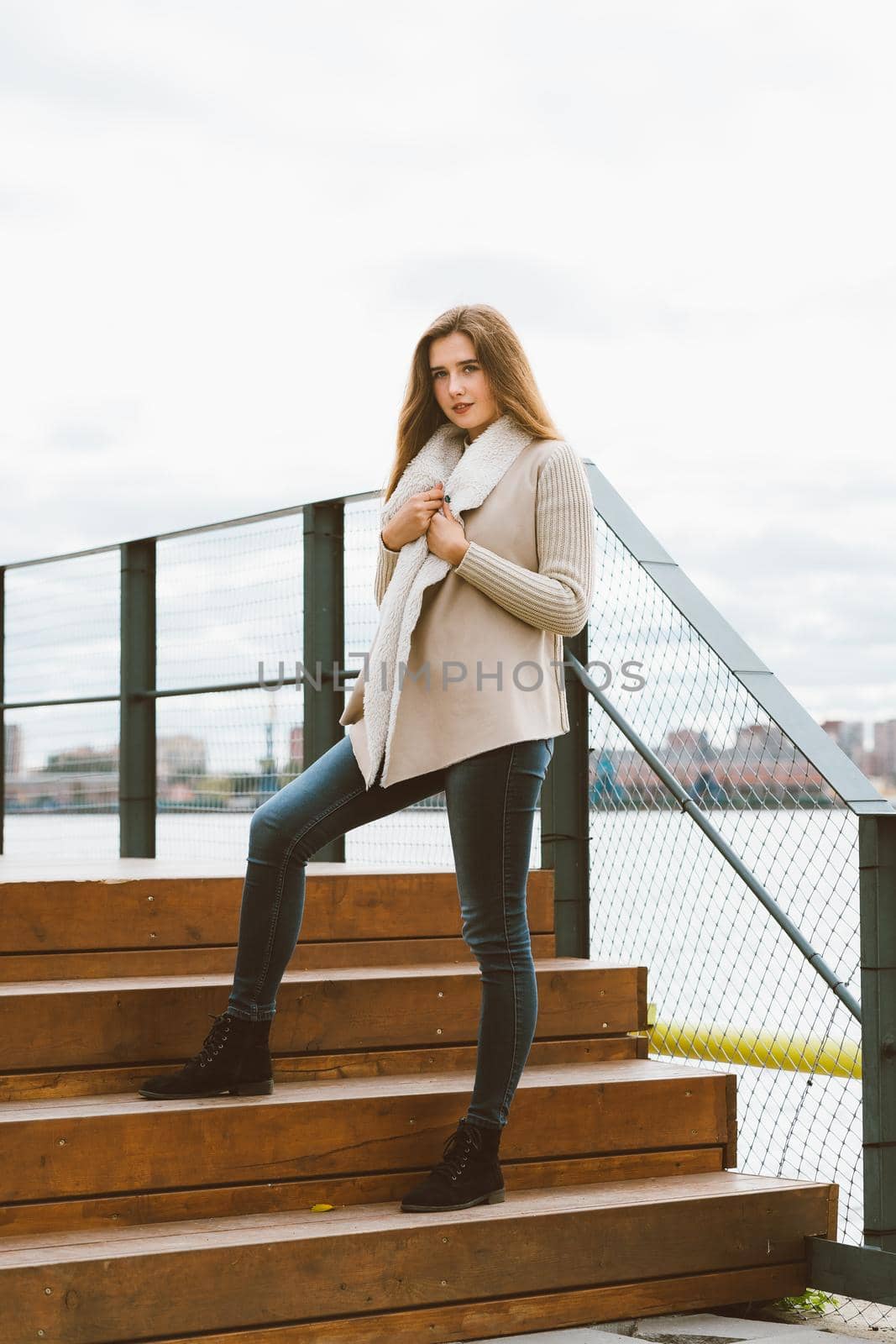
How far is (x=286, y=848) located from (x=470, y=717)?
42 centimetres

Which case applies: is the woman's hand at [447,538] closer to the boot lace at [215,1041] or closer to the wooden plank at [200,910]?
the boot lace at [215,1041]

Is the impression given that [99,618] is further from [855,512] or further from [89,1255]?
[855,512]

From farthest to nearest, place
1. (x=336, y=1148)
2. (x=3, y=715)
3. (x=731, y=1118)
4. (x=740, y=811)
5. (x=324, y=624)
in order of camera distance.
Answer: (x=3, y=715) < (x=324, y=624) < (x=740, y=811) < (x=731, y=1118) < (x=336, y=1148)

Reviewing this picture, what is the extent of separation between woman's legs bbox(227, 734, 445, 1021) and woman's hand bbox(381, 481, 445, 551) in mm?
417

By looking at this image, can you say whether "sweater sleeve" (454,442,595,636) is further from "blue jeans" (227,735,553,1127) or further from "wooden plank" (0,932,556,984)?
"wooden plank" (0,932,556,984)

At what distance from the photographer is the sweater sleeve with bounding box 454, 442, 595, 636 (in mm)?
2449

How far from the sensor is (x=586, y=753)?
371 centimetres

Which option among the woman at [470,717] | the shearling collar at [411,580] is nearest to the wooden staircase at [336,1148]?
the woman at [470,717]

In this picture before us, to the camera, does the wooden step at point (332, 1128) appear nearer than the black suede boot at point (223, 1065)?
Yes

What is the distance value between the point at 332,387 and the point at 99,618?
10224 mm

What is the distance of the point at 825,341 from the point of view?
3406cm

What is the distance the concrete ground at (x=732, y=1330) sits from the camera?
8.07ft

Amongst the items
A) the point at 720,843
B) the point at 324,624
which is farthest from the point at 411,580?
the point at 324,624

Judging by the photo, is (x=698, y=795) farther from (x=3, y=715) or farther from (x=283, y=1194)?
(x=3, y=715)
